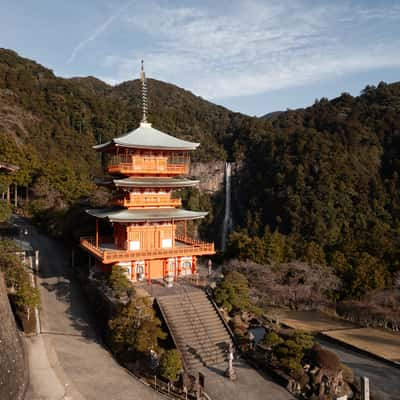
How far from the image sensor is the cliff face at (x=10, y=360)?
12031mm

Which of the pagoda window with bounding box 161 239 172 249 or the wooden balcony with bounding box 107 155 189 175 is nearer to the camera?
the wooden balcony with bounding box 107 155 189 175

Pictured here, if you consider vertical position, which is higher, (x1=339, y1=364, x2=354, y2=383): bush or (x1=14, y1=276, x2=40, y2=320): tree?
(x1=14, y1=276, x2=40, y2=320): tree

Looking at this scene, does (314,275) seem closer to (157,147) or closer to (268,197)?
(157,147)

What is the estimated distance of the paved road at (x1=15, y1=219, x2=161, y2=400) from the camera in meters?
13.7

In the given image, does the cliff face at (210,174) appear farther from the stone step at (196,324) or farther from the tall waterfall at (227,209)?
the stone step at (196,324)

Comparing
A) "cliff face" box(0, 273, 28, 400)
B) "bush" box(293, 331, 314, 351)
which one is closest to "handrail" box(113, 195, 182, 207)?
"cliff face" box(0, 273, 28, 400)

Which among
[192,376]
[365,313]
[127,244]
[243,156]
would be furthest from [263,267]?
[243,156]

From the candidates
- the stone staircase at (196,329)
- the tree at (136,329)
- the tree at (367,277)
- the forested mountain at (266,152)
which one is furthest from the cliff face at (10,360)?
the tree at (367,277)

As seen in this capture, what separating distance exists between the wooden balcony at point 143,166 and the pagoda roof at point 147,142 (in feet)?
3.50

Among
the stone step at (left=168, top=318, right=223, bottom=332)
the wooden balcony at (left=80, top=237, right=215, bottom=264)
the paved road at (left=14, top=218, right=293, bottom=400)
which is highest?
the wooden balcony at (left=80, top=237, right=215, bottom=264)

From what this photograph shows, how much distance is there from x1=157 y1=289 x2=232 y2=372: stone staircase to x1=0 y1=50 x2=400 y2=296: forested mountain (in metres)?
12.0

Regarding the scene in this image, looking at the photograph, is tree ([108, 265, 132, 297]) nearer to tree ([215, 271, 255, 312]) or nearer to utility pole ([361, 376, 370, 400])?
tree ([215, 271, 255, 312])

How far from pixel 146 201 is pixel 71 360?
423 inches

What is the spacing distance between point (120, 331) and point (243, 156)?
71.6 metres
